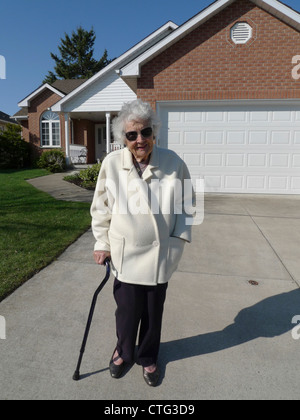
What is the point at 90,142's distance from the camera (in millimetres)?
21000

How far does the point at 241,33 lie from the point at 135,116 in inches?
308

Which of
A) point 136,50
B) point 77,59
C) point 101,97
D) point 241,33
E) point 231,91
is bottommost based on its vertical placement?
point 231,91

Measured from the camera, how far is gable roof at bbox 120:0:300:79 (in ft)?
25.4

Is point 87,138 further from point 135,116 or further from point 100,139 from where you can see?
point 135,116

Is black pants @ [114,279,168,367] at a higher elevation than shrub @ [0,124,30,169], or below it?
below

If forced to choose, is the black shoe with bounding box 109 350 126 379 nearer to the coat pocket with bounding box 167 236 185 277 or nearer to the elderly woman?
the elderly woman

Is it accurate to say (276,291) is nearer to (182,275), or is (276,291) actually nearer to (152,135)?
(182,275)

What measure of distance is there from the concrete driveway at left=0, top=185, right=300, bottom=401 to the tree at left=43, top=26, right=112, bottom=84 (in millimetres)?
44475

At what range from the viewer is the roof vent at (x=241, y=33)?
8195mm

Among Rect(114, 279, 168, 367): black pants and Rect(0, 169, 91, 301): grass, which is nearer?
Rect(114, 279, 168, 367): black pants

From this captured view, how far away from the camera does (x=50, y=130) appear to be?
19.8m

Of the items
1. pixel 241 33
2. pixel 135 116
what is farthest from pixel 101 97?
pixel 135 116

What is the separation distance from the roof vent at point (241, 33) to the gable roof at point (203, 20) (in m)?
0.56

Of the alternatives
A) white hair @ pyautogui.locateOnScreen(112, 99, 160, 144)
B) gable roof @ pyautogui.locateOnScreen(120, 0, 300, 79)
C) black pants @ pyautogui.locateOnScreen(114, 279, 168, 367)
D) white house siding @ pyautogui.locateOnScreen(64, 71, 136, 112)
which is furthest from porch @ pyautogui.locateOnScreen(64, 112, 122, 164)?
black pants @ pyautogui.locateOnScreen(114, 279, 168, 367)
